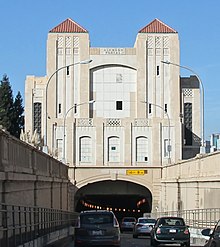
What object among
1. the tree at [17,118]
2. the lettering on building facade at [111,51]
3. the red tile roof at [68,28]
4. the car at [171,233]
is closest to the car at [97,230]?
the car at [171,233]

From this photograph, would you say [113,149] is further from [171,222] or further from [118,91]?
[171,222]

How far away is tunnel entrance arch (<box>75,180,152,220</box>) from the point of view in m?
83.6

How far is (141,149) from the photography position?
272ft

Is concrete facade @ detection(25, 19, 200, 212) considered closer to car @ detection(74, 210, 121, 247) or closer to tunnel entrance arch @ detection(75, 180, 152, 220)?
tunnel entrance arch @ detection(75, 180, 152, 220)

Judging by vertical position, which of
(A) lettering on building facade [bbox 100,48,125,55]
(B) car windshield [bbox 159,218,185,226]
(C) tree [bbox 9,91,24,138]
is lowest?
(B) car windshield [bbox 159,218,185,226]

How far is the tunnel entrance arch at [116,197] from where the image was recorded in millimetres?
83562

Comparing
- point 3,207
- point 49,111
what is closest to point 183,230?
point 3,207

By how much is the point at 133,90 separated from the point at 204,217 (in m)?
49.1

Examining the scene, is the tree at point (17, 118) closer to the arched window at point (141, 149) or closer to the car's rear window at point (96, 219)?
the arched window at point (141, 149)

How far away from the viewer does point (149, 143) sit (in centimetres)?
8331

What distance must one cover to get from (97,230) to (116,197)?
67604 millimetres

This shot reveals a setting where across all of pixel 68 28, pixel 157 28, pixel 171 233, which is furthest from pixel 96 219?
pixel 157 28

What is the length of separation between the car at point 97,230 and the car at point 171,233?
3944 millimetres

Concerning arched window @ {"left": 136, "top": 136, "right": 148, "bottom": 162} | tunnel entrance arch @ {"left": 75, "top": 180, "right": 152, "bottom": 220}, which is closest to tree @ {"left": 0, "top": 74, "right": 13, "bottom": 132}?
tunnel entrance arch @ {"left": 75, "top": 180, "right": 152, "bottom": 220}
